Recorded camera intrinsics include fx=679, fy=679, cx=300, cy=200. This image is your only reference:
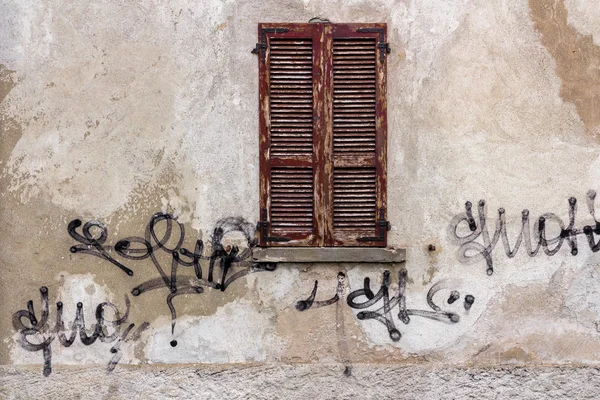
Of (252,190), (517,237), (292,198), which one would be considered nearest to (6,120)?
(252,190)

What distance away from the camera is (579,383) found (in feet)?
14.8

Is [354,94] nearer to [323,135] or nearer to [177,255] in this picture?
[323,135]

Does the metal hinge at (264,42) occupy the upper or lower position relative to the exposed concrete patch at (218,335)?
upper

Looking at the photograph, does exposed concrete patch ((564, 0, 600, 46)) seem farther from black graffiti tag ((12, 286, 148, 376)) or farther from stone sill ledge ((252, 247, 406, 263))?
black graffiti tag ((12, 286, 148, 376))

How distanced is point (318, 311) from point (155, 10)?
228 cm

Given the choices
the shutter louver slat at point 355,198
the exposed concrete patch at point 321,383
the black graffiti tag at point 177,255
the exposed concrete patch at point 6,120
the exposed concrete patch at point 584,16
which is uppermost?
the exposed concrete patch at point 584,16

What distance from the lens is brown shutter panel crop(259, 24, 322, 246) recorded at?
4.49 metres

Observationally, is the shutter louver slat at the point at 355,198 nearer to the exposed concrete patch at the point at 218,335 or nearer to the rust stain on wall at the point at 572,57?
the exposed concrete patch at the point at 218,335

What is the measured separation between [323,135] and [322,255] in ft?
2.60

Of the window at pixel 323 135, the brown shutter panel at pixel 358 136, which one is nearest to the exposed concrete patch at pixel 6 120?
the window at pixel 323 135

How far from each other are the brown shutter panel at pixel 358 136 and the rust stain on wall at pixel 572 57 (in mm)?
1079

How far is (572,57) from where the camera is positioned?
4.50 metres

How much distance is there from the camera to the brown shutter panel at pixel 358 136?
450 centimetres

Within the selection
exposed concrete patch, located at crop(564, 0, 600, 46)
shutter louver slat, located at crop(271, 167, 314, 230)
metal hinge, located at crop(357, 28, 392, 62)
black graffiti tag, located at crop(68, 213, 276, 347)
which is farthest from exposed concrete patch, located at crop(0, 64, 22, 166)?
exposed concrete patch, located at crop(564, 0, 600, 46)
